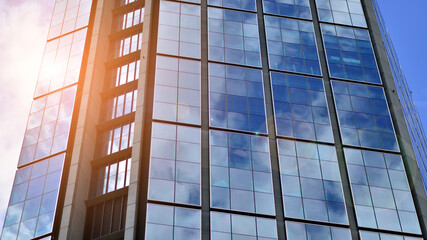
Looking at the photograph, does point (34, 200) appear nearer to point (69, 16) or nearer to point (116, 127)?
point (116, 127)

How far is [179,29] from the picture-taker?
76.7m

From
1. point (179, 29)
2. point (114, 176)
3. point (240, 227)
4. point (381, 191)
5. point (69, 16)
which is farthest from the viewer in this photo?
point (69, 16)

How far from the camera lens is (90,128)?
6931 cm

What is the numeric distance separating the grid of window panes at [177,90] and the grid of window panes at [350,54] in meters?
17.6

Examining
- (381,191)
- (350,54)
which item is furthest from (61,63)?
(381,191)

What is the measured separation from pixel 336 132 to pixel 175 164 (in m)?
19.5

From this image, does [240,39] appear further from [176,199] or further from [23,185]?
[23,185]

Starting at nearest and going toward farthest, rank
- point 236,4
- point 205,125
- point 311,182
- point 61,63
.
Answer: point 311,182, point 205,125, point 61,63, point 236,4

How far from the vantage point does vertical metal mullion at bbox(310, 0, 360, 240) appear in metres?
63.3

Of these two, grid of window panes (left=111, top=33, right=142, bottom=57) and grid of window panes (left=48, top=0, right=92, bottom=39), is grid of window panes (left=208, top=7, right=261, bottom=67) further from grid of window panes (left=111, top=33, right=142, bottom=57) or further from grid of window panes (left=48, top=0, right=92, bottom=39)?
grid of window panes (left=48, top=0, right=92, bottom=39)

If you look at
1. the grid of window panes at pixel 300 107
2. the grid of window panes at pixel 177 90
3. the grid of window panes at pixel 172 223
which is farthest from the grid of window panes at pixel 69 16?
the grid of window panes at pixel 172 223

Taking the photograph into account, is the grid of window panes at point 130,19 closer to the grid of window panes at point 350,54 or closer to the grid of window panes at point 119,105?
the grid of window panes at point 119,105

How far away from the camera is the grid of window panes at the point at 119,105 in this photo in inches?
2805

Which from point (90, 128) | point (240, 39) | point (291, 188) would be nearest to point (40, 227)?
point (90, 128)
